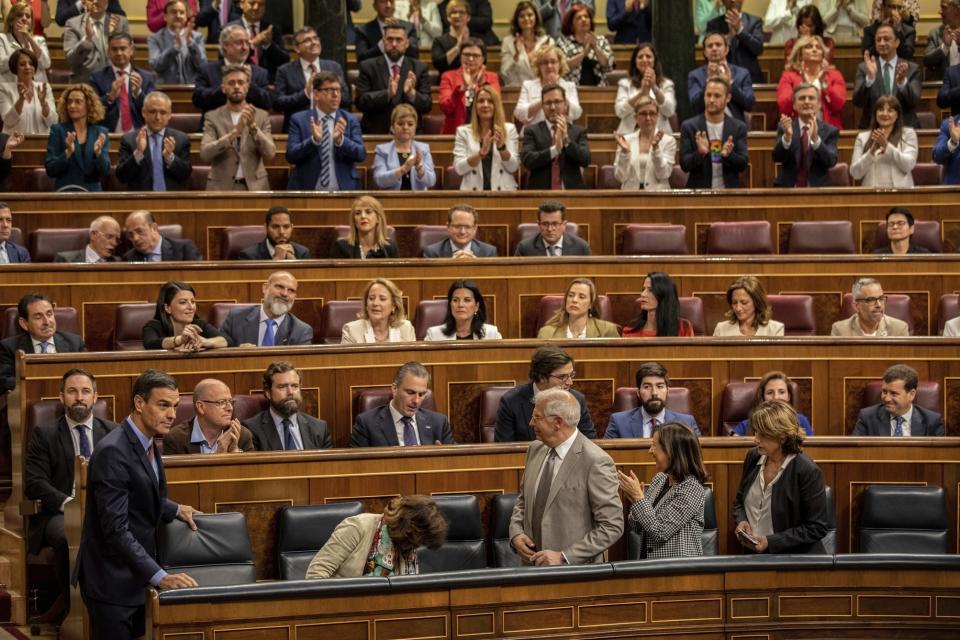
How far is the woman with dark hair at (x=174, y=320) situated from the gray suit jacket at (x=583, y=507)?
1693 millimetres

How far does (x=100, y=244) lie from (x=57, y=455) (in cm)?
149

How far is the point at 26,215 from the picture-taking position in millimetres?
6637

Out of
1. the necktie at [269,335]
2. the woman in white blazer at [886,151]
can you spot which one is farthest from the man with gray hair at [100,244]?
the woman in white blazer at [886,151]

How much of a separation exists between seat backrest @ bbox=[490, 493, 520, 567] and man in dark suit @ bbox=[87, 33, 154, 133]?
374cm

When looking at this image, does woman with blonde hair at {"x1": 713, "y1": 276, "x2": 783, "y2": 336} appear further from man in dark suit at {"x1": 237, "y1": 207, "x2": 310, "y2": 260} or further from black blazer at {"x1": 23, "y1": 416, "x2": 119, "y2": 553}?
black blazer at {"x1": 23, "y1": 416, "x2": 119, "y2": 553}

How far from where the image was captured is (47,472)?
494 centimetres

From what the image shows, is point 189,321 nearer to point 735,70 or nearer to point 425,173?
point 425,173

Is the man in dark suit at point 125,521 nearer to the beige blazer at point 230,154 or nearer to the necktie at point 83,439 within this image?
the necktie at point 83,439

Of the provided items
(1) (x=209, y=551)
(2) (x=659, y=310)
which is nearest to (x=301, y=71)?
(2) (x=659, y=310)

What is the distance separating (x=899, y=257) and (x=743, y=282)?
0.89m

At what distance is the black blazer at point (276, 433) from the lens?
5020 millimetres

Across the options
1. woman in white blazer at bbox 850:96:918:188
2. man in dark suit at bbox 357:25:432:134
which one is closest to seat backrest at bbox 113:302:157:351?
man in dark suit at bbox 357:25:432:134

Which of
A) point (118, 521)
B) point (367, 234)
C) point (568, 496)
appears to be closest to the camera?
point (118, 521)

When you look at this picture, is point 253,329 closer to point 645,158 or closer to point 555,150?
point 555,150
